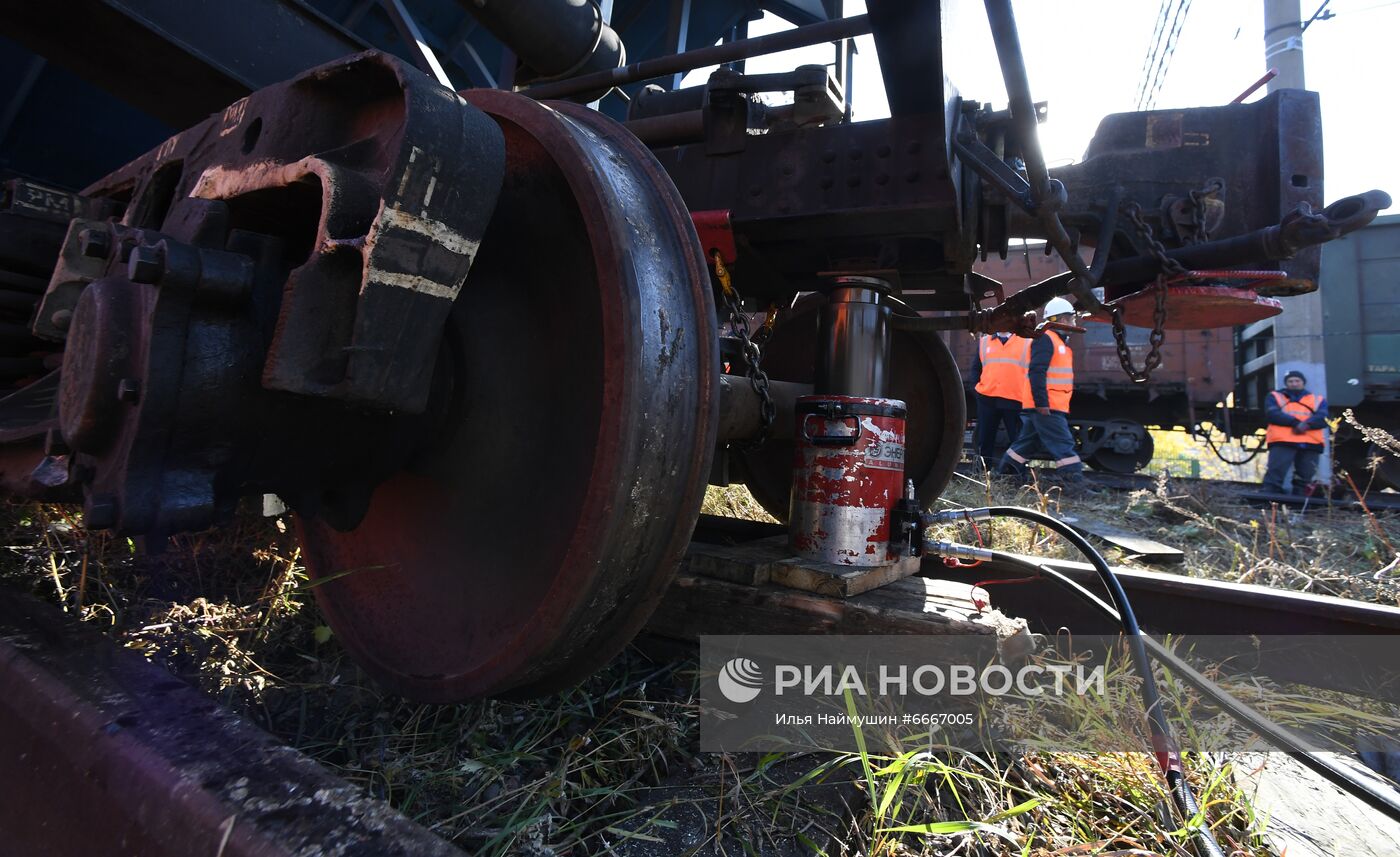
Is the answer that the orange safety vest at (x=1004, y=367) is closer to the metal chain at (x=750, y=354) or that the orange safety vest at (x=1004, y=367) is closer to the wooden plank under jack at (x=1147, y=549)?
the wooden plank under jack at (x=1147, y=549)

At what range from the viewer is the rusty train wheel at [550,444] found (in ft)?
3.35

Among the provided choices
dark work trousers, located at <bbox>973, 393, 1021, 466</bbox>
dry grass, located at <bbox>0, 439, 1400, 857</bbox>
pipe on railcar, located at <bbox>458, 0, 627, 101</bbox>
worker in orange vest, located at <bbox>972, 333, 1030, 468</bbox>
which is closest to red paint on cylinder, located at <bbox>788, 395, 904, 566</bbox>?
dry grass, located at <bbox>0, 439, 1400, 857</bbox>

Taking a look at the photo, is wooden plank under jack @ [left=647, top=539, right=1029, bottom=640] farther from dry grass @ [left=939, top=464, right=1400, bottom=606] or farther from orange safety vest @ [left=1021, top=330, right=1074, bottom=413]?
orange safety vest @ [left=1021, top=330, right=1074, bottom=413]

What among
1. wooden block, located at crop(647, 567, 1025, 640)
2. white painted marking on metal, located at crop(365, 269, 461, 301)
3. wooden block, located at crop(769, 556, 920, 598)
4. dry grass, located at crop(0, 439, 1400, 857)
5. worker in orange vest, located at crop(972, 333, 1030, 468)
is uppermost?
worker in orange vest, located at crop(972, 333, 1030, 468)

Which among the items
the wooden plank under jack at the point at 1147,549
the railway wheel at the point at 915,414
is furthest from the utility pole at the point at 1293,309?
the railway wheel at the point at 915,414

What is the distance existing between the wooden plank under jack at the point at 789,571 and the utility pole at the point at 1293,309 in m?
8.24

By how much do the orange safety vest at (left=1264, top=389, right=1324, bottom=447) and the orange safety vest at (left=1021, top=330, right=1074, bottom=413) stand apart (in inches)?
118

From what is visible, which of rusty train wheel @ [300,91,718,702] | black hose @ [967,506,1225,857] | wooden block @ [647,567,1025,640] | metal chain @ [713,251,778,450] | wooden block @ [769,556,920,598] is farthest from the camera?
metal chain @ [713,251,778,450]

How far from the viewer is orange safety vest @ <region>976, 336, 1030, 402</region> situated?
7.24m

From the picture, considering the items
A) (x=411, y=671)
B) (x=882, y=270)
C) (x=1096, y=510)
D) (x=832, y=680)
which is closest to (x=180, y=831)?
(x=411, y=671)

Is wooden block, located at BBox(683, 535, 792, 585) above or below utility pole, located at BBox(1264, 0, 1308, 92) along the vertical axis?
below

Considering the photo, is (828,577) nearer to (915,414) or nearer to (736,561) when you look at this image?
(736,561)

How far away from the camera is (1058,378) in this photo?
705 centimetres

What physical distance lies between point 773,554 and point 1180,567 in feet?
7.95
